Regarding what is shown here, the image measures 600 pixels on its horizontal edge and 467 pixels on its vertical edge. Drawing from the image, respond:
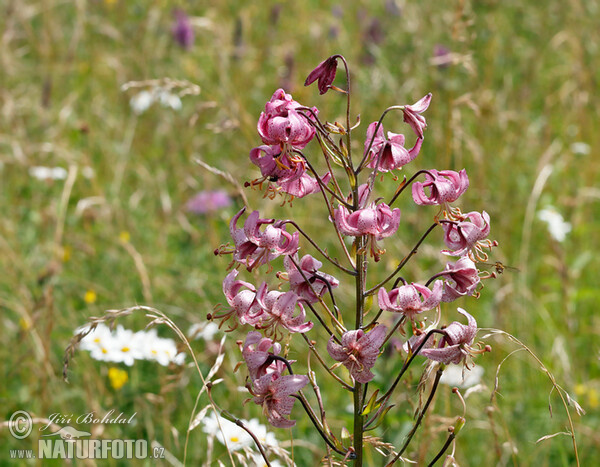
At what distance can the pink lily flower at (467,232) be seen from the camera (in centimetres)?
148

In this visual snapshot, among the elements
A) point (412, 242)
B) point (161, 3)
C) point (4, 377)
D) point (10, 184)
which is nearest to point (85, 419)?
point (4, 377)

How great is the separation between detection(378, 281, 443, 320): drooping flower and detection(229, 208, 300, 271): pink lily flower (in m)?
Result: 0.23

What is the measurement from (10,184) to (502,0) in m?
4.50

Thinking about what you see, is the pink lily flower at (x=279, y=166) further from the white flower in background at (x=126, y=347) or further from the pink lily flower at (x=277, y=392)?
the white flower in background at (x=126, y=347)

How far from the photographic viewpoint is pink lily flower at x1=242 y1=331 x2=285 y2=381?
150 centimetres

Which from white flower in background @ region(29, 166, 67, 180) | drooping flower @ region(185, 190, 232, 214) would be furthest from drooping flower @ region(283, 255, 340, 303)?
white flower in background @ region(29, 166, 67, 180)

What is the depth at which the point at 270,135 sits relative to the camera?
1430mm

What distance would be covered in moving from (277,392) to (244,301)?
0.21 m

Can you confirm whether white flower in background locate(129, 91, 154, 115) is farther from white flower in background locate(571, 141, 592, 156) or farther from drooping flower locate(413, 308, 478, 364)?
drooping flower locate(413, 308, 478, 364)

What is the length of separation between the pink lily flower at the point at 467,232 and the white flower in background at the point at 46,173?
11.7ft

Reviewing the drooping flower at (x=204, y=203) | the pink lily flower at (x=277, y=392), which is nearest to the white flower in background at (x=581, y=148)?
the drooping flower at (x=204, y=203)

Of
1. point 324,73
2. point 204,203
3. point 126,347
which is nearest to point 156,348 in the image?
point 126,347

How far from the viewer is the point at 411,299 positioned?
142 centimetres

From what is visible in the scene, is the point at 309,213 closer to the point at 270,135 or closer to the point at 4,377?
the point at 4,377
